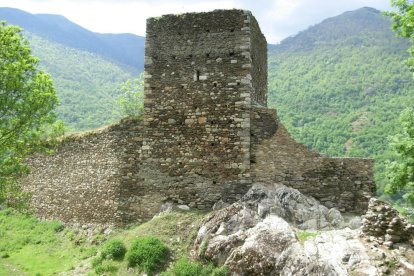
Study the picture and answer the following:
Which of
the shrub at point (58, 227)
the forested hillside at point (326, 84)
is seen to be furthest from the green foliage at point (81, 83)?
the shrub at point (58, 227)

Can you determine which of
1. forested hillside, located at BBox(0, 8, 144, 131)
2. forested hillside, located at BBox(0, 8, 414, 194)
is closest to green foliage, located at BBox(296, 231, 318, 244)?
forested hillside, located at BBox(0, 8, 144, 131)

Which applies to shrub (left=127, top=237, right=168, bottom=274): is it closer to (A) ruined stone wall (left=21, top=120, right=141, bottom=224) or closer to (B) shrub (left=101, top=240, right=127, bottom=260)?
(B) shrub (left=101, top=240, right=127, bottom=260)

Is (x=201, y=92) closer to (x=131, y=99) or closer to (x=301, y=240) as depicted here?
(x=301, y=240)

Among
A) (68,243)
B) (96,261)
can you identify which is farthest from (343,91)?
(96,261)

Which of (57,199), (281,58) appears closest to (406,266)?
(57,199)

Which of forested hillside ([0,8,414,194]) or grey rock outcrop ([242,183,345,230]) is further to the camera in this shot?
forested hillside ([0,8,414,194])

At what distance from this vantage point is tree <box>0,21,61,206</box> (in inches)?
527

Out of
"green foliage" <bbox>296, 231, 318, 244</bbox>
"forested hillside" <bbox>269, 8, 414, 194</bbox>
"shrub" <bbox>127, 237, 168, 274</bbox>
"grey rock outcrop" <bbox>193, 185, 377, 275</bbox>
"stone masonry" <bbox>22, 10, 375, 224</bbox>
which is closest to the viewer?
"grey rock outcrop" <bbox>193, 185, 377, 275</bbox>

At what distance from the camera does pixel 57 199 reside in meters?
17.8

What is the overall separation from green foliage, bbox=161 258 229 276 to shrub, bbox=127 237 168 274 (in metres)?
0.45

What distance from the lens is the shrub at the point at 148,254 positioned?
461 inches

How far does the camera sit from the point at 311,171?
13875 mm

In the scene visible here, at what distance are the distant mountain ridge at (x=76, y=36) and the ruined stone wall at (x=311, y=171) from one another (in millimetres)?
110566

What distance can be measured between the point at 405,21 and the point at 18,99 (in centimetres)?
1200
